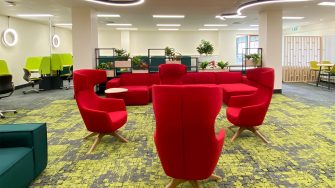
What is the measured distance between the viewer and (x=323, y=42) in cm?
1177

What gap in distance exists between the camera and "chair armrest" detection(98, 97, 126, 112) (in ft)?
14.2

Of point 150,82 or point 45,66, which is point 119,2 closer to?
point 150,82

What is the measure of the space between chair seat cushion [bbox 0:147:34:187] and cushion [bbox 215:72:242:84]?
226 inches

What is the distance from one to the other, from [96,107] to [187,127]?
2.36 meters

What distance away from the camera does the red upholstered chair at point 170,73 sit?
6824mm

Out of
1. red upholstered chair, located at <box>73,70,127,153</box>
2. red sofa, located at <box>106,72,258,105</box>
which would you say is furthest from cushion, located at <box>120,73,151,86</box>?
red upholstered chair, located at <box>73,70,127,153</box>

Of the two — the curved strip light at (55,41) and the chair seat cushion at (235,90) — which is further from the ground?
the curved strip light at (55,41)

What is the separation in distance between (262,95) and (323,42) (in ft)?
30.1

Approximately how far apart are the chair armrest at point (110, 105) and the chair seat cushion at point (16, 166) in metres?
1.70

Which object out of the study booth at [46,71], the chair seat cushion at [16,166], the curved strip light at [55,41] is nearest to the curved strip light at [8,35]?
the study booth at [46,71]

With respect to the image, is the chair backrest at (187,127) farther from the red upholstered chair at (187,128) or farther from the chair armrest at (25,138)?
the chair armrest at (25,138)

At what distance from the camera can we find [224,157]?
353cm

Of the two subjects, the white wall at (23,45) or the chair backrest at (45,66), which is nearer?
the chair backrest at (45,66)

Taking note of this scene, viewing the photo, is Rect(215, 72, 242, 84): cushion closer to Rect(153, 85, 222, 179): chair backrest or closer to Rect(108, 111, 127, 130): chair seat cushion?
Rect(108, 111, 127, 130): chair seat cushion
